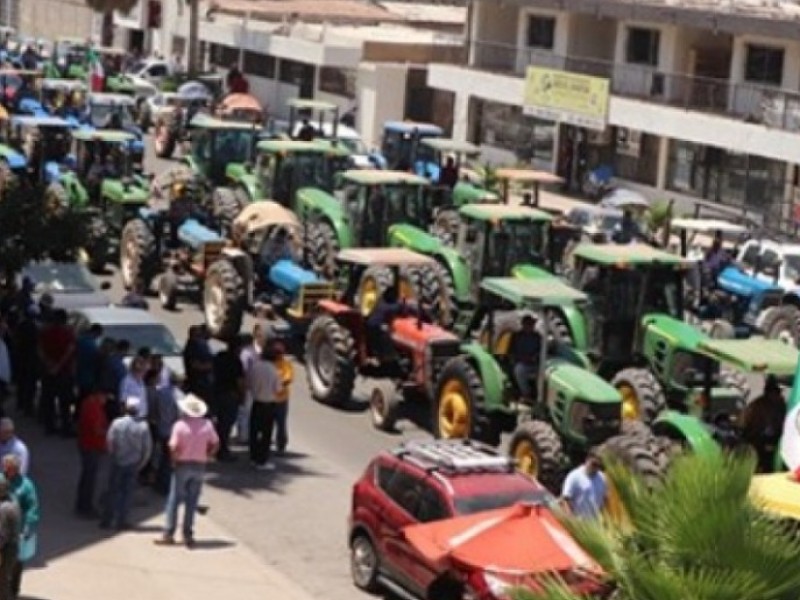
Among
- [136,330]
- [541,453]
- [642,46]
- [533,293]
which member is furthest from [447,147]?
[541,453]

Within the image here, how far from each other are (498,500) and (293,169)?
51.3 feet

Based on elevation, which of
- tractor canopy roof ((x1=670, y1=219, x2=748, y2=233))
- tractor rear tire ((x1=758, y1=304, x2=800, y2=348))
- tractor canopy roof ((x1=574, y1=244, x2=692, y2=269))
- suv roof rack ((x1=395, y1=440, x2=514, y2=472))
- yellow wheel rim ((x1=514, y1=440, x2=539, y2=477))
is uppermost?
tractor canopy roof ((x1=574, y1=244, x2=692, y2=269))

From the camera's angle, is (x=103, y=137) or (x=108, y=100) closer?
(x=103, y=137)

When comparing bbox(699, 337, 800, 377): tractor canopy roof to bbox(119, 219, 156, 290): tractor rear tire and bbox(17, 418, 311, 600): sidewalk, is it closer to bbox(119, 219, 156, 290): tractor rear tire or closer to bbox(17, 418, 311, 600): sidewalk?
bbox(17, 418, 311, 600): sidewalk

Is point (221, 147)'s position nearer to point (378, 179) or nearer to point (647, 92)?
point (378, 179)

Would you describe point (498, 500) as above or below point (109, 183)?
below

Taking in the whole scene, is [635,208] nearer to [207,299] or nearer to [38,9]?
[207,299]

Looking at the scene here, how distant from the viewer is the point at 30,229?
23.5 meters

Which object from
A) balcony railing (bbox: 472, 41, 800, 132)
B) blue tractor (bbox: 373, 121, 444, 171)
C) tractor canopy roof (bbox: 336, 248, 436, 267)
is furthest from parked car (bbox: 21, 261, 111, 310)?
balcony railing (bbox: 472, 41, 800, 132)

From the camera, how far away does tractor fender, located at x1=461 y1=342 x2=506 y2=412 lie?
811 inches

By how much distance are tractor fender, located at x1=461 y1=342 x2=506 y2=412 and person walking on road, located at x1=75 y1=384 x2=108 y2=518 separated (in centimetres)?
421

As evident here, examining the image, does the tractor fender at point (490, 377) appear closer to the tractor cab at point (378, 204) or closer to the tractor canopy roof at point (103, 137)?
the tractor cab at point (378, 204)

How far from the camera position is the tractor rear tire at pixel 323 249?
27.1 meters

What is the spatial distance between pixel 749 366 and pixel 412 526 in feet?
13.7
